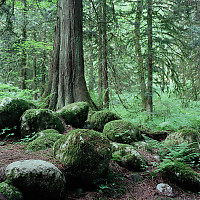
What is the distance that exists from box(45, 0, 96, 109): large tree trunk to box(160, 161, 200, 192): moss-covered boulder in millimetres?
3801

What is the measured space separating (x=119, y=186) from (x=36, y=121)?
8.43ft

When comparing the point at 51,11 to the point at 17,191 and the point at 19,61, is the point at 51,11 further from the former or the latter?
the point at 17,191

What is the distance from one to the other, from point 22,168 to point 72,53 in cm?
496

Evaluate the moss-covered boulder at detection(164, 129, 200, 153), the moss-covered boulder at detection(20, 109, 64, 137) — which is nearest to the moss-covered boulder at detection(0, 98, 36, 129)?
the moss-covered boulder at detection(20, 109, 64, 137)

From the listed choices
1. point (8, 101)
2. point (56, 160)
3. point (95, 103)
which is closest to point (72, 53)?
point (95, 103)

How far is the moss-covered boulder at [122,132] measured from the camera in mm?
4281

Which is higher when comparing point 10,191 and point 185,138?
point 10,191

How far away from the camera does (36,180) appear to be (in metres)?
2.00

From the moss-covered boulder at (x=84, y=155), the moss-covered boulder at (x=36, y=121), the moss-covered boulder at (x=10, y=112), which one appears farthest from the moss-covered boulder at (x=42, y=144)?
the moss-covered boulder at (x=10, y=112)

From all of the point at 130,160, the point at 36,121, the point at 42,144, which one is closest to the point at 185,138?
the point at 130,160

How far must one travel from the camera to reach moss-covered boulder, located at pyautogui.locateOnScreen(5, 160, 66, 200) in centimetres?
196

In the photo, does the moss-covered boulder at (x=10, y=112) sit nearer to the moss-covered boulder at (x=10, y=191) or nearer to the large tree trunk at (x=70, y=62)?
the large tree trunk at (x=70, y=62)

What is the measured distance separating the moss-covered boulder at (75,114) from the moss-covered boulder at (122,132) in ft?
3.36

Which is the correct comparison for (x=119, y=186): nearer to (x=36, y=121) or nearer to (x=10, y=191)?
(x=10, y=191)
